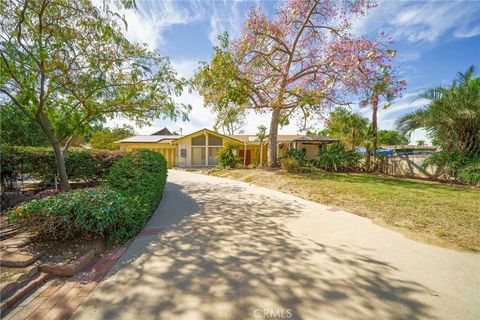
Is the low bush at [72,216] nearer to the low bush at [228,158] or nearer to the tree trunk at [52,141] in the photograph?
the tree trunk at [52,141]

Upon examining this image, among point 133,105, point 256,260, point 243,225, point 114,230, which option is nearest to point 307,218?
point 243,225

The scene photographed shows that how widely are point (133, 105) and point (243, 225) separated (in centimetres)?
461

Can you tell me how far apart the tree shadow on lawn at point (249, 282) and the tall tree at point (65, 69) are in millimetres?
3829

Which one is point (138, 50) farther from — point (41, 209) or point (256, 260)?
point (256, 260)

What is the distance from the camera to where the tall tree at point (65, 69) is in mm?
4188

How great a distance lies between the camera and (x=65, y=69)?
4656mm

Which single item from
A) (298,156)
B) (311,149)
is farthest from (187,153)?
(311,149)

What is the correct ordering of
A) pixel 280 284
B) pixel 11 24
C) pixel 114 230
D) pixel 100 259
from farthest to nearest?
1. pixel 11 24
2. pixel 114 230
3. pixel 100 259
4. pixel 280 284

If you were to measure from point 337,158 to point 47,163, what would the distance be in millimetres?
16373

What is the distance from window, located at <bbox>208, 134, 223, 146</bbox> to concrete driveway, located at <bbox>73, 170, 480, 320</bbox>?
18604mm

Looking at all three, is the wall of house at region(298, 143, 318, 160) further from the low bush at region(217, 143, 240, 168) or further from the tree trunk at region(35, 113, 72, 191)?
the tree trunk at region(35, 113, 72, 191)

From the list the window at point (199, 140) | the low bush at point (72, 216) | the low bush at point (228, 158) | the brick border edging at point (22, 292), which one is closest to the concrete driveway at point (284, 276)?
the low bush at point (72, 216)

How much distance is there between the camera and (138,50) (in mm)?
6137

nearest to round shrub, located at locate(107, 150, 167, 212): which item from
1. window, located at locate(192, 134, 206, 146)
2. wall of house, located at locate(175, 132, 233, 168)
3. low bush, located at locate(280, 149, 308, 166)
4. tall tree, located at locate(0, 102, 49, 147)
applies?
low bush, located at locate(280, 149, 308, 166)
